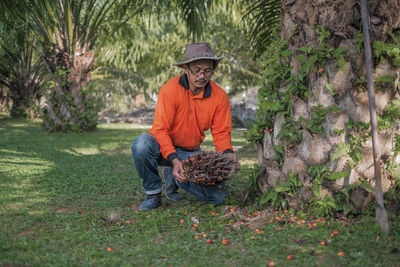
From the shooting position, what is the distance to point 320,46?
3.16 m

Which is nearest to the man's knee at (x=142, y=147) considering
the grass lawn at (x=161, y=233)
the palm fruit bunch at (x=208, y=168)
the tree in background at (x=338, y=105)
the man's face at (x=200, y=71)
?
the palm fruit bunch at (x=208, y=168)

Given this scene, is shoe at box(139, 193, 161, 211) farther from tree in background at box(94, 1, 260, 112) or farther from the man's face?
tree in background at box(94, 1, 260, 112)

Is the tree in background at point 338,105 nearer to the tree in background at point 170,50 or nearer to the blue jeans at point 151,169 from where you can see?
the blue jeans at point 151,169

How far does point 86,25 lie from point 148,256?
29.8 feet

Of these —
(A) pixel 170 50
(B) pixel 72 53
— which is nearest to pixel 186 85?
(B) pixel 72 53

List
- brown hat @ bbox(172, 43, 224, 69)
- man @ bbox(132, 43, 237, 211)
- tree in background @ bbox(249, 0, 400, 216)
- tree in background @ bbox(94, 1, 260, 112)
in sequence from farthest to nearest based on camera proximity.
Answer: tree in background @ bbox(94, 1, 260, 112) → man @ bbox(132, 43, 237, 211) → brown hat @ bbox(172, 43, 224, 69) → tree in background @ bbox(249, 0, 400, 216)

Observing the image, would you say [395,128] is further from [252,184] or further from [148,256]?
[148,256]

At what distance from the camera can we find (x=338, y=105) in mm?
3146

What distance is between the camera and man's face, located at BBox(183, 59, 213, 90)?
3779mm

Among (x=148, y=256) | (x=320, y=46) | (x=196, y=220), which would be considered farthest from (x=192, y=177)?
(x=320, y=46)

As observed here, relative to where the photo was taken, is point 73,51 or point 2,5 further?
point 73,51

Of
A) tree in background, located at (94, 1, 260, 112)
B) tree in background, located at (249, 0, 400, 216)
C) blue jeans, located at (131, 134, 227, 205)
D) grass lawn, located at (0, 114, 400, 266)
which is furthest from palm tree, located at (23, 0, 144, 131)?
tree in background, located at (249, 0, 400, 216)

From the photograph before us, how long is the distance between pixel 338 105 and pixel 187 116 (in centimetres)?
143

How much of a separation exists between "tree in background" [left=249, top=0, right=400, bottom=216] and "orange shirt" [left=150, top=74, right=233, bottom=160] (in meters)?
0.82
